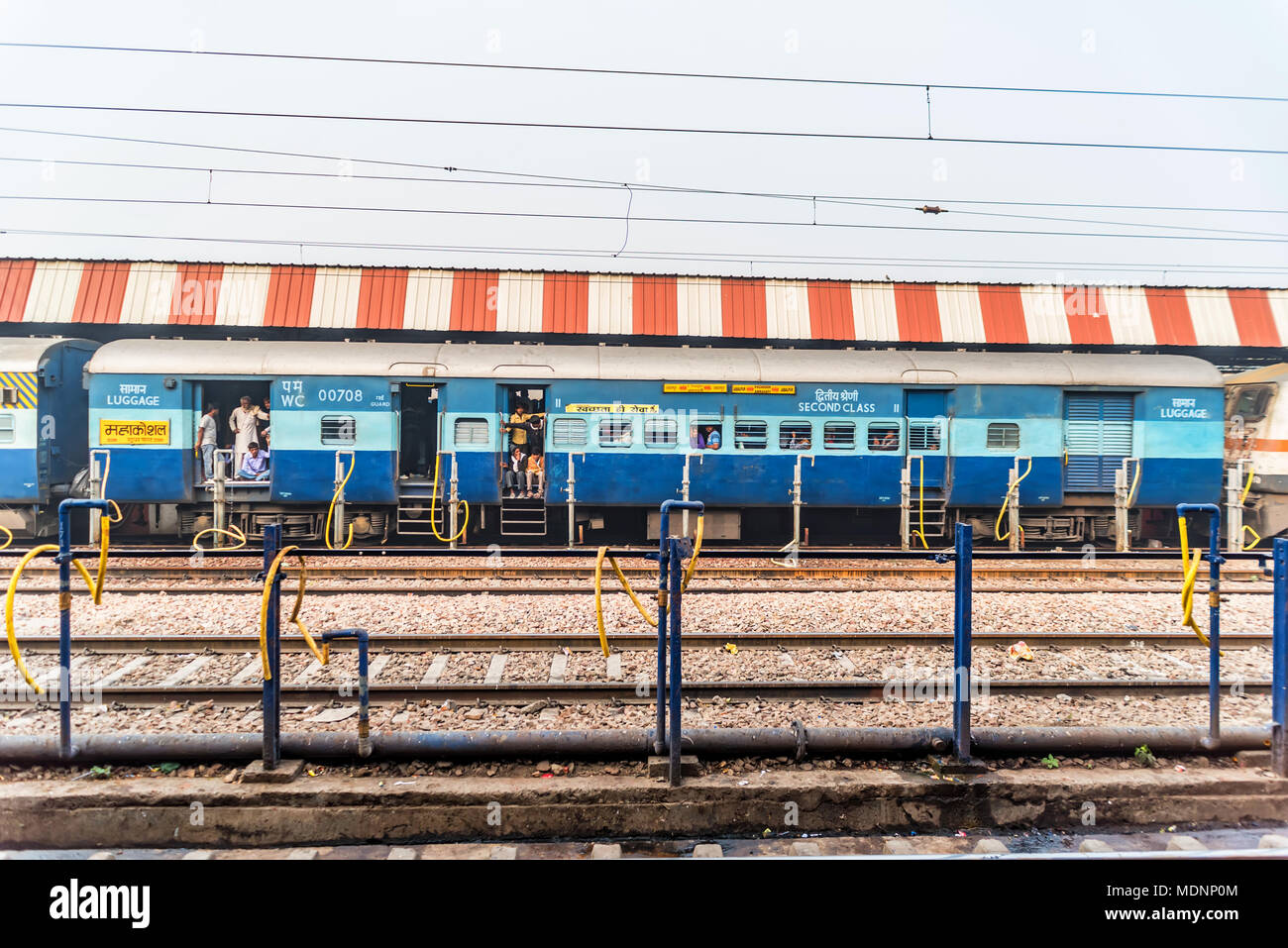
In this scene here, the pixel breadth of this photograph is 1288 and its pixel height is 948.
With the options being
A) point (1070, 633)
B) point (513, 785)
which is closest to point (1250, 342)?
point (1070, 633)

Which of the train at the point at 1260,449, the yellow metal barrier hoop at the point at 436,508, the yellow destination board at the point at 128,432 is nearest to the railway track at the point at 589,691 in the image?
the yellow metal barrier hoop at the point at 436,508

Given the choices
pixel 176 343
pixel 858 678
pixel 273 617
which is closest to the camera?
pixel 273 617

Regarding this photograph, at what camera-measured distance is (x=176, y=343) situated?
1384cm

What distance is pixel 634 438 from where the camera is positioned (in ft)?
45.8

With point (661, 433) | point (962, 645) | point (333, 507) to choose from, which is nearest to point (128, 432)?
point (333, 507)

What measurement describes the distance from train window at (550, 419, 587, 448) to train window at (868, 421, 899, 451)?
17.8ft

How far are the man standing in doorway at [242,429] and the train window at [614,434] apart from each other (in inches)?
252

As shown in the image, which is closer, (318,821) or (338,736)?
(318,821)

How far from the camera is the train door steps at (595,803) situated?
12.9 ft

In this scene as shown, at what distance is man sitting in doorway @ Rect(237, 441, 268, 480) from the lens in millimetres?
13711

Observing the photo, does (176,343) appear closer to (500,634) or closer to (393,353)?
(393,353)

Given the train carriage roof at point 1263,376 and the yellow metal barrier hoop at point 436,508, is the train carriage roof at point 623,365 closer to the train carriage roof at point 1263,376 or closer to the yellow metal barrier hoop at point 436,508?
the train carriage roof at point 1263,376

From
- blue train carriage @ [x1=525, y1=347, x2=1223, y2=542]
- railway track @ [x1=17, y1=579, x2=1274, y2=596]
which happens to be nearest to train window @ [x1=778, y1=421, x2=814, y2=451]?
blue train carriage @ [x1=525, y1=347, x2=1223, y2=542]

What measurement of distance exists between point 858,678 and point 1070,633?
2.78 meters
